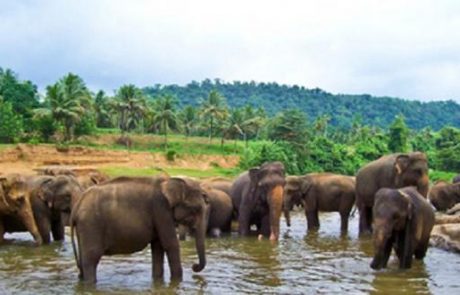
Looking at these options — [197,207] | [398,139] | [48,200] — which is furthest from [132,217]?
[398,139]

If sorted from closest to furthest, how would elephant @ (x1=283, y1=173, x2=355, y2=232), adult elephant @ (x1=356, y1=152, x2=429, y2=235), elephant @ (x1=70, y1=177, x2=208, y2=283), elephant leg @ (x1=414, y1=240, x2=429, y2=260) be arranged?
elephant @ (x1=70, y1=177, x2=208, y2=283) < elephant leg @ (x1=414, y1=240, x2=429, y2=260) < adult elephant @ (x1=356, y1=152, x2=429, y2=235) < elephant @ (x1=283, y1=173, x2=355, y2=232)

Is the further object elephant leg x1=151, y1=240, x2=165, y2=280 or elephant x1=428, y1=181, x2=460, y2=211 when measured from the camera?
elephant x1=428, y1=181, x2=460, y2=211

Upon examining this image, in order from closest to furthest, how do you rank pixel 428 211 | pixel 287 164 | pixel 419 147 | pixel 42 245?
pixel 428 211, pixel 42 245, pixel 287 164, pixel 419 147

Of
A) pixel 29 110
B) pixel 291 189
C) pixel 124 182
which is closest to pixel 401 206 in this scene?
pixel 124 182

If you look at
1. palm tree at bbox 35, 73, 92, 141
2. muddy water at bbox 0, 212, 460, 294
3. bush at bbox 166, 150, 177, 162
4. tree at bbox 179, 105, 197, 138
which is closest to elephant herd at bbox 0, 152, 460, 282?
muddy water at bbox 0, 212, 460, 294

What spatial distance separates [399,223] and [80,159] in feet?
160

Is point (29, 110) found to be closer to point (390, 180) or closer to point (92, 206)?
point (390, 180)

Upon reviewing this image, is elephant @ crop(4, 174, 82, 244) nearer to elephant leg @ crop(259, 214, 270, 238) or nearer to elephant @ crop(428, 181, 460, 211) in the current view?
elephant leg @ crop(259, 214, 270, 238)

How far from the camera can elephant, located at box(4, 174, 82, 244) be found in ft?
49.6

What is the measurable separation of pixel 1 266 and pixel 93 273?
295cm

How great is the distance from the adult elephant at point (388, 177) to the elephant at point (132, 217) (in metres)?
7.62

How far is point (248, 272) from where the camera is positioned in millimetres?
11977

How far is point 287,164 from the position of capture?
57906mm

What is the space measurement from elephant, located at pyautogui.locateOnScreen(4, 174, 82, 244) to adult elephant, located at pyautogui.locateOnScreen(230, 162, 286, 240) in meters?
4.34
